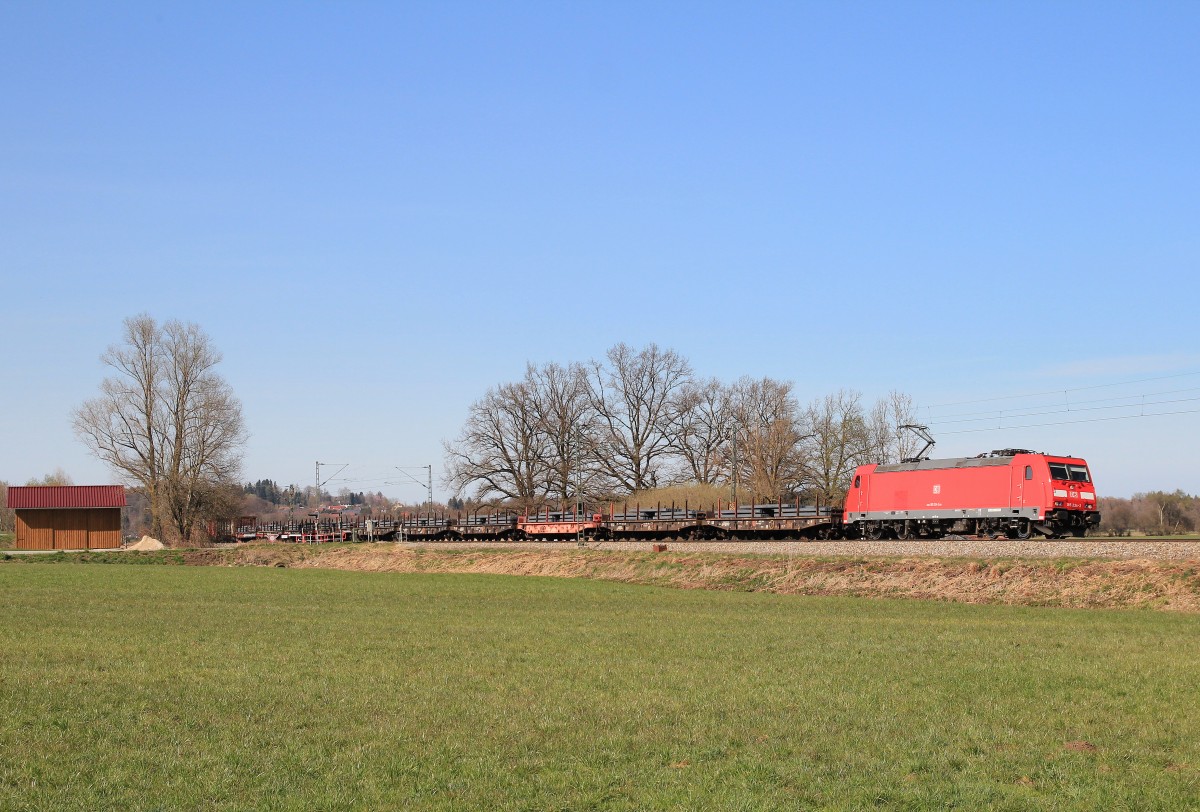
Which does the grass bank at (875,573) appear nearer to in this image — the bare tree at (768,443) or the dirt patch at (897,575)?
the dirt patch at (897,575)

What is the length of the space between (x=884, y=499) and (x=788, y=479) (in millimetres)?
44249

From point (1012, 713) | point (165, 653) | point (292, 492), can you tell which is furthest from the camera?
point (292, 492)

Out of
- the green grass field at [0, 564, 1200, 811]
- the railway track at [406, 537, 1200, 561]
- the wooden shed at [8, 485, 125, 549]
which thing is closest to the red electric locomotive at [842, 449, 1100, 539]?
the railway track at [406, 537, 1200, 561]

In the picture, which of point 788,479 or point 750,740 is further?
point 788,479

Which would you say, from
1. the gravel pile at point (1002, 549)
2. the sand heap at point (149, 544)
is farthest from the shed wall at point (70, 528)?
the gravel pile at point (1002, 549)

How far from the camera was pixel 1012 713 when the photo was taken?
1373cm

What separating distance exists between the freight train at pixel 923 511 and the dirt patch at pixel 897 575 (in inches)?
505

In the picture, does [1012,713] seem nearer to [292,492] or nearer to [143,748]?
[143,748]

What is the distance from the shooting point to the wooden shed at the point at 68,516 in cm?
8675

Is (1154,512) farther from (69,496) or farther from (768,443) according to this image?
(69,496)

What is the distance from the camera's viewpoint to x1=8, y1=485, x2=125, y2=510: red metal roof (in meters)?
87.2

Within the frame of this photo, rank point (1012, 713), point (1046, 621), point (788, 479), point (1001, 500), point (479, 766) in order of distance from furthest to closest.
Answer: point (788, 479)
point (1001, 500)
point (1046, 621)
point (1012, 713)
point (479, 766)

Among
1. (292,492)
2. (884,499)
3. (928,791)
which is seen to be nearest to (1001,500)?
(884,499)

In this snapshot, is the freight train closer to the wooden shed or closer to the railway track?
the railway track
